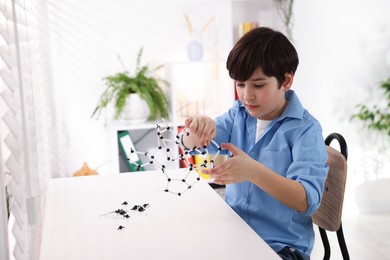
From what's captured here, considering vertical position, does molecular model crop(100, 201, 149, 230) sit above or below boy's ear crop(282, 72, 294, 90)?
below

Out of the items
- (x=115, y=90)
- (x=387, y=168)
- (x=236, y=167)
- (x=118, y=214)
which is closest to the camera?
(x=236, y=167)

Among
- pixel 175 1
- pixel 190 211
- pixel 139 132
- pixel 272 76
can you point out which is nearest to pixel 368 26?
pixel 175 1

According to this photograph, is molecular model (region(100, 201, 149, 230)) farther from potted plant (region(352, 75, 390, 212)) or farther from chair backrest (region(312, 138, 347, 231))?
potted plant (region(352, 75, 390, 212))

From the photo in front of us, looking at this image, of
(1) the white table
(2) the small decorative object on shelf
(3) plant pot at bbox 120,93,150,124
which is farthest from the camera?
(2) the small decorative object on shelf

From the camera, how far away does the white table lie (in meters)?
1.13

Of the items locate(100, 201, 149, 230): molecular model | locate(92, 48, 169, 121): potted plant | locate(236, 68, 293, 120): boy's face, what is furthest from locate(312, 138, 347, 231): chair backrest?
locate(92, 48, 169, 121): potted plant

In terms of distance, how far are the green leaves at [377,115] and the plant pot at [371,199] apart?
42 cm

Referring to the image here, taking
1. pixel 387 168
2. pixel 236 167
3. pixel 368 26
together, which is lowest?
pixel 387 168

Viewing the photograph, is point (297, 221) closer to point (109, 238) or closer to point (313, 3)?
point (109, 238)

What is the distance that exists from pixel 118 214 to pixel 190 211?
0.20 m

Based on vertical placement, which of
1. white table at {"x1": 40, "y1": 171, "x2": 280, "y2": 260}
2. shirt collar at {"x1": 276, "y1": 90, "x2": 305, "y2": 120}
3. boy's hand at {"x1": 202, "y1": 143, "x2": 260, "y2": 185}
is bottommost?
white table at {"x1": 40, "y1": 171, "x2": 280, "y2": 260}

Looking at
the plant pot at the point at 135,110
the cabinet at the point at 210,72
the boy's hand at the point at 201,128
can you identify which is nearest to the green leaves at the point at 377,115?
the cabinet at the point at 210,72

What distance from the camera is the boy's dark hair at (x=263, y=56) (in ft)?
4.63

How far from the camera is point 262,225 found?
1487 mm
